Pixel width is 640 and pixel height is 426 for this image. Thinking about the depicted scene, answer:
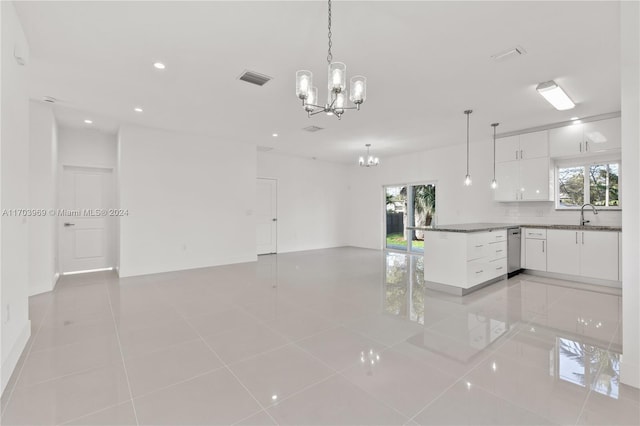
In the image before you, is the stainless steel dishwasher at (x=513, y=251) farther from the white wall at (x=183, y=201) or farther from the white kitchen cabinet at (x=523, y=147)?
the white wall at (x=183, y=201)

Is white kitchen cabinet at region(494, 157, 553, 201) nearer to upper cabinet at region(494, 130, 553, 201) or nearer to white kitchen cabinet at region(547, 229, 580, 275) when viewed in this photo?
upper cabinet at region(494, 130, 553, 201)

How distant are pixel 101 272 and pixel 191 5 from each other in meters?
5.56

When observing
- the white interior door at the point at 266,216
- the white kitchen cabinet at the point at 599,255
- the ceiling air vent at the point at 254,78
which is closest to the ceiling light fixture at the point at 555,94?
the white kitchen cabinet at the point at 599,255

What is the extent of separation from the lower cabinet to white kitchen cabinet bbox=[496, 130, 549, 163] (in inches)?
58.6

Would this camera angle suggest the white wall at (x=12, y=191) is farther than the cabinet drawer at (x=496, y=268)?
No

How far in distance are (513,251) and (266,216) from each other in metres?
5.70

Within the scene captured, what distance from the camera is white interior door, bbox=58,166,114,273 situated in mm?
5691

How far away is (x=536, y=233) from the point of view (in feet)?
17.6

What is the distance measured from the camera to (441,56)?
3018mm

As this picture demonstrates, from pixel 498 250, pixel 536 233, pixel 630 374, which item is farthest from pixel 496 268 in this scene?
pixel 630 374

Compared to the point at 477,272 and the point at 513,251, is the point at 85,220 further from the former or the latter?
the point at 513,251

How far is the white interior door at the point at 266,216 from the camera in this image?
Answer: 26.1 feet

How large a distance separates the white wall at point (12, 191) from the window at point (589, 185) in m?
7.66

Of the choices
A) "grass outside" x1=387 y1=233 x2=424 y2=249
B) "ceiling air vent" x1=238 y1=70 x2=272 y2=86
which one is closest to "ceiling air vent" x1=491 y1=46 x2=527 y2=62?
"ceiling air vent" x1=238 y1=70 x2=272 y2=86
